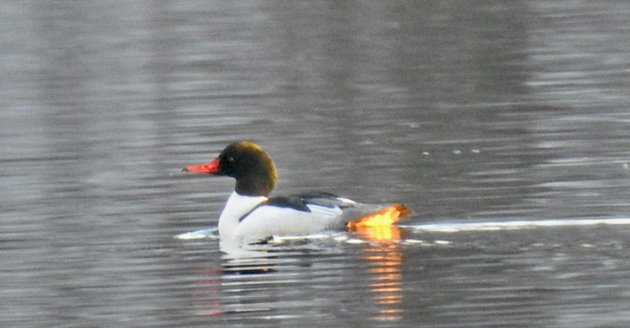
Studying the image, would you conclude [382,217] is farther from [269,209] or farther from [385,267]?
[385,267]

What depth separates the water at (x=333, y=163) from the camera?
34.1 ft

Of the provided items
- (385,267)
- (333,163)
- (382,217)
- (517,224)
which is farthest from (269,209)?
(333,163)

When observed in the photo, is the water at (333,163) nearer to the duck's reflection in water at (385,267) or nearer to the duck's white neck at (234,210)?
the duck's reflection in water at (385,267)

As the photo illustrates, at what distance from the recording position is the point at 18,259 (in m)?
12.0

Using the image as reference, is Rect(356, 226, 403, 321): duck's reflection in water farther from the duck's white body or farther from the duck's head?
the duck's head

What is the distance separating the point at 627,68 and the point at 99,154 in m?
6.81

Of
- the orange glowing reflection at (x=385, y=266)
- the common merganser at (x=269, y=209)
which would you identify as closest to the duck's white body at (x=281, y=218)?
the common merganser at (x=269, y=209)

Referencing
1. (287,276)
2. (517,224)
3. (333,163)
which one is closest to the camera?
(287,276)

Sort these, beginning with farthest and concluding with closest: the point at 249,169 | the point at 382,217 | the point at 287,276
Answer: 1. the point at 249,169
2. the point at 382,217
3. the point at 287,276

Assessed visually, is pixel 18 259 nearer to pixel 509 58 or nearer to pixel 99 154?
pixel 99 154

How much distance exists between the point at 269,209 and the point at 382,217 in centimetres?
89

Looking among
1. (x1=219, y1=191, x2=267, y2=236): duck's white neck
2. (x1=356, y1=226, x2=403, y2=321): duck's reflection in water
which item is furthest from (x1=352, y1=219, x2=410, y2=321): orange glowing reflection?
(x1=219, y1=191, x2=267, y2=236): duck's white neck

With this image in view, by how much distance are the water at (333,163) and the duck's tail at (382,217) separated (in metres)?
0.16

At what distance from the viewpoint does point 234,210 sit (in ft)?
42.8
